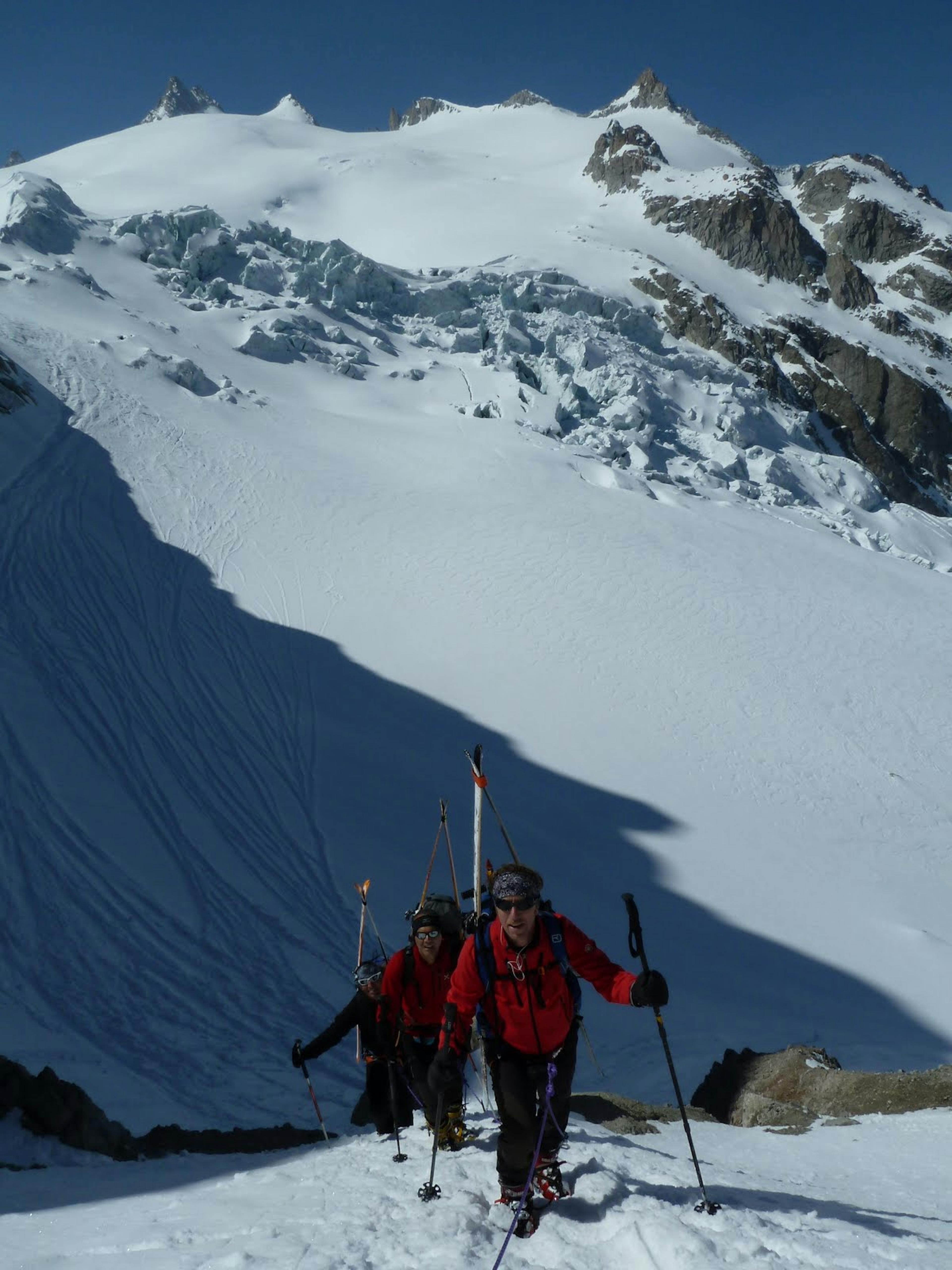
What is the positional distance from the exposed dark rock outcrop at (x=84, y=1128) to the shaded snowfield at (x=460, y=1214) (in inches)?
14.4

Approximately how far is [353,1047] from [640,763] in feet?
28.8

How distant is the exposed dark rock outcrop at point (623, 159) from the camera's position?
79625 millimetres

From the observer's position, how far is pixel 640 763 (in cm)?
1572

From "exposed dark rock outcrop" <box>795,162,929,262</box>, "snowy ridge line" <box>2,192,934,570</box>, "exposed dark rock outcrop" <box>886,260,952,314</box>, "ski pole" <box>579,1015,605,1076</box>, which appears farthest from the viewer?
"exposed dark rock outcrop" <box>795,162,929,262</box>

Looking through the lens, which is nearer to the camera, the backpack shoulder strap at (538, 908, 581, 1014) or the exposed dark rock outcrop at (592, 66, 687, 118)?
the backpack shoulder strap at (538, 908, 581, 1014)

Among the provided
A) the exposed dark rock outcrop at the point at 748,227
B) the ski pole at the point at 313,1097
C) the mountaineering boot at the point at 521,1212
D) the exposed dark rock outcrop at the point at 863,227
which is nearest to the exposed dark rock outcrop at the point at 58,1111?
the ski pole at the point at 313,1097

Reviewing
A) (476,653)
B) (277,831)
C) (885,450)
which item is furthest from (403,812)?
(885,450)

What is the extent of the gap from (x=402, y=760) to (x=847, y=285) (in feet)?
262

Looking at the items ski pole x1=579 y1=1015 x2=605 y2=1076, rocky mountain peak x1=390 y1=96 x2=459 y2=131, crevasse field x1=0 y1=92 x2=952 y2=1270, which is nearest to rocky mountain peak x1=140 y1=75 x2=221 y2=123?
rocky mountain peak x1=390 y1=96 x2=459 y2=131

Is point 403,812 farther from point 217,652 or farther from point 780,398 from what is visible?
point 780,398

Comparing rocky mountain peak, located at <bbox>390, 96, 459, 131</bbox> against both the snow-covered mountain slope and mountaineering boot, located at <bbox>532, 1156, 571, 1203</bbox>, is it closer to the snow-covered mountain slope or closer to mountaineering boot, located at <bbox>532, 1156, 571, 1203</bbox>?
the snow-covered mountain slope

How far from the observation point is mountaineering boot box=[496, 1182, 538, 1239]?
3.61 m

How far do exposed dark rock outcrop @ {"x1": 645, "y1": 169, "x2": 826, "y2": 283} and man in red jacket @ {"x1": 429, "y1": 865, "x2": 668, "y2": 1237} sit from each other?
264ft

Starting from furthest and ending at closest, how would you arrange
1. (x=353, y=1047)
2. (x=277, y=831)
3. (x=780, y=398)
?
(x=780, y=398) → (x=277, y=831) → (x=353, y=1047)
